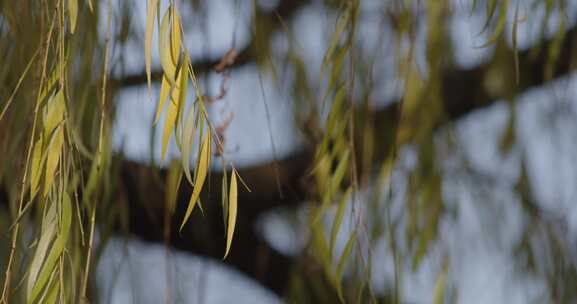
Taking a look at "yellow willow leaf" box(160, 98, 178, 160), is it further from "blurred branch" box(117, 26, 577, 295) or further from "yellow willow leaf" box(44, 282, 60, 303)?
"blurred branch" box(117, 26, 577, 295)

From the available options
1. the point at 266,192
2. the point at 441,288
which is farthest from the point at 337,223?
the point at 266,192

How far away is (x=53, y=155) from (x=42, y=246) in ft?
0.18

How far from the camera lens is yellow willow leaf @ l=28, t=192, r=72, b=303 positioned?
2.00 feet

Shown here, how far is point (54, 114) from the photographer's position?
2.13 feet

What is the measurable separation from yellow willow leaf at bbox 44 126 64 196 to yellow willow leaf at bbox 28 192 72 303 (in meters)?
0.01

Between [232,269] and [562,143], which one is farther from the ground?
[562,143]

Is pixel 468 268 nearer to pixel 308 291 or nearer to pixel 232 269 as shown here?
pixel 308 291

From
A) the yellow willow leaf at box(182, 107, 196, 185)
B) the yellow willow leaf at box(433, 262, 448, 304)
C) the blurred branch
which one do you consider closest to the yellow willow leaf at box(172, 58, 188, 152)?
the yellow willow leaf at box(182, 107, 196, 185)

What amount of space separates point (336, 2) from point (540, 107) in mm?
376

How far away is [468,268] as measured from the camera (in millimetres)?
1375

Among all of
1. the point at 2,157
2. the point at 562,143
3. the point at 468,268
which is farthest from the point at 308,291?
the point at 2,157

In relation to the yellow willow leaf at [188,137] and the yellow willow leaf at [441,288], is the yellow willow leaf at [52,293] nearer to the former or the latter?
the yellow willow leaf at [188,137]

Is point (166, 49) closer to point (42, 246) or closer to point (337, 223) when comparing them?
point (42, 246)

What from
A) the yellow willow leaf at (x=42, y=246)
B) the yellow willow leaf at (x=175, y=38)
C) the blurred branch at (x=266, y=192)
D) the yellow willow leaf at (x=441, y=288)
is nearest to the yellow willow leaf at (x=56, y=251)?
the yellow willow leaf at (x=42, y=246)
